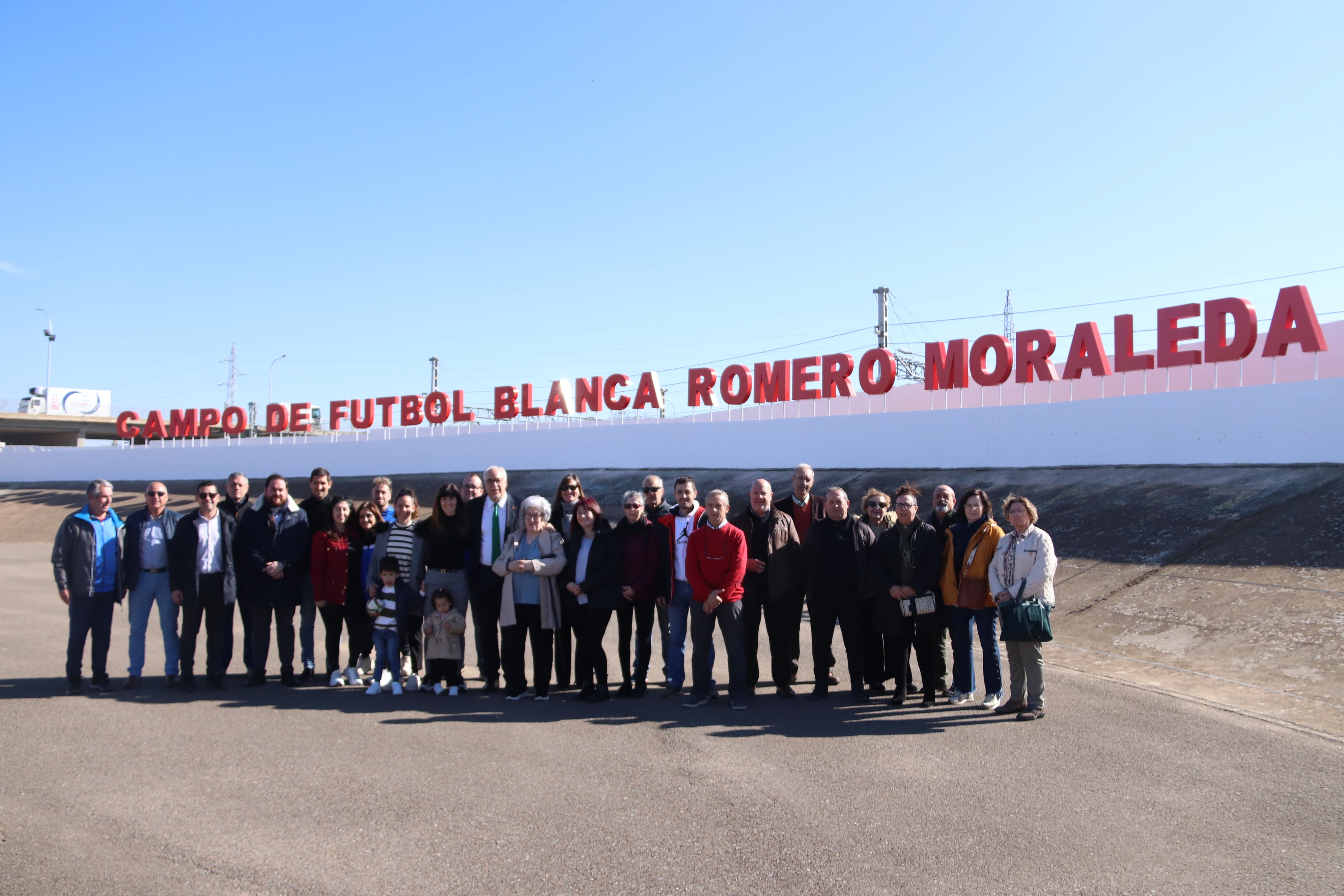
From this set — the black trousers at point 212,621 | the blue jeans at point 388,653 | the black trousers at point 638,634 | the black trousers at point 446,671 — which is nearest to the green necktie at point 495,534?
the black trousers at point 446,671

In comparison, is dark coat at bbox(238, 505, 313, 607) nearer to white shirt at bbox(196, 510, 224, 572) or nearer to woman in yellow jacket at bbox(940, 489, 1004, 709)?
white shirt at bbox(196, 510, 224, 572)

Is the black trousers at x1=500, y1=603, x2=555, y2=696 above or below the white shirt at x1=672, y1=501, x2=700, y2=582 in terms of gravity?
below

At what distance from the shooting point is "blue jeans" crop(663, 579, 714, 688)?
7.25 metres

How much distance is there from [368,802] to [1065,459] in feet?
63.4

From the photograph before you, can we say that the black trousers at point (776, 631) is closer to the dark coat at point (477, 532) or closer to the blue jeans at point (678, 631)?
the blue jeans at point (678, 631)

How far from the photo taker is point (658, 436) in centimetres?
3111

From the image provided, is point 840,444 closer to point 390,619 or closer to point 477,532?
point 477,532

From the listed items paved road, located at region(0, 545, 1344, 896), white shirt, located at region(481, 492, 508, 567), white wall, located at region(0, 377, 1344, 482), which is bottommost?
paved road, located at region(0, 545, 1344, 896)

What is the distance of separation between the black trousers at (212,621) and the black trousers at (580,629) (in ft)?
9.01

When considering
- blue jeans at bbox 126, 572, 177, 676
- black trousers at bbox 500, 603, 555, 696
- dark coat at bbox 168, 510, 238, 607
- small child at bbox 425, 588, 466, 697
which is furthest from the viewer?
dark coat at bbox 168, 510, 238, 607

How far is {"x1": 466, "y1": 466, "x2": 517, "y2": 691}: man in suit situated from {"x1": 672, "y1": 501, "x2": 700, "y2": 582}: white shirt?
134cm

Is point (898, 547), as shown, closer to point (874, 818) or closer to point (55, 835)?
point (874, 818)

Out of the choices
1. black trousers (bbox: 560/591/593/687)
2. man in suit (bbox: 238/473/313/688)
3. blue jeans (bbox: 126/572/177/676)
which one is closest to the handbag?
black trousers (bbox: 560/591/593/687)

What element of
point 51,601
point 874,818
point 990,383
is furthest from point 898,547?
point 990,383
